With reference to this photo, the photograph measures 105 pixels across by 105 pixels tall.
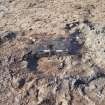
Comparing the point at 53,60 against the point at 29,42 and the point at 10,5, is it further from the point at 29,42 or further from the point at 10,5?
the point at 10,5

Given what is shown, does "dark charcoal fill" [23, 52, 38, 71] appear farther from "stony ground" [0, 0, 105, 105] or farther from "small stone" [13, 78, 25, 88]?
"small stone" [13, 78, 25, 88]

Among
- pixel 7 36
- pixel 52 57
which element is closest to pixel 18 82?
pixel 52 57

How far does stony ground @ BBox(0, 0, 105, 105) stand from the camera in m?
4.14

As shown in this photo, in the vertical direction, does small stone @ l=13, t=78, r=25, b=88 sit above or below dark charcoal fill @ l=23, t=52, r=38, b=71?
below

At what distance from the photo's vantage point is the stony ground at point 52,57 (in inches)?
163

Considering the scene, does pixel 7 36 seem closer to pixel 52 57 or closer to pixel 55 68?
pixel 52 57

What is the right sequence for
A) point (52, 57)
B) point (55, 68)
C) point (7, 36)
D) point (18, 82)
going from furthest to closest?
point (7, 36) → point (52, 57) → point (55, 68) → point (18, 82)

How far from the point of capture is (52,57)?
4.66 metres

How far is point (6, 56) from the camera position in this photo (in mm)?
4734

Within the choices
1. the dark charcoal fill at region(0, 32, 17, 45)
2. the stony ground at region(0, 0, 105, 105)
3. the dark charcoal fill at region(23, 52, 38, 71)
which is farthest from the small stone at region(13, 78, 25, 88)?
the dark charcoal fill at region(0, 32, 17, 45)

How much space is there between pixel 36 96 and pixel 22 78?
0.38 m

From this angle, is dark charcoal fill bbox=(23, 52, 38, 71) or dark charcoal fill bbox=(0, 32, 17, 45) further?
dark charcoal fill bbox=(0, 32, 17, 45)

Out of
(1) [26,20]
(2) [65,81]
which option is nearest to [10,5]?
(1) [26,20]

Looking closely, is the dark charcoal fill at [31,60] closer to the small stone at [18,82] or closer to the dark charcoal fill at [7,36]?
the small stone at [18,82]
